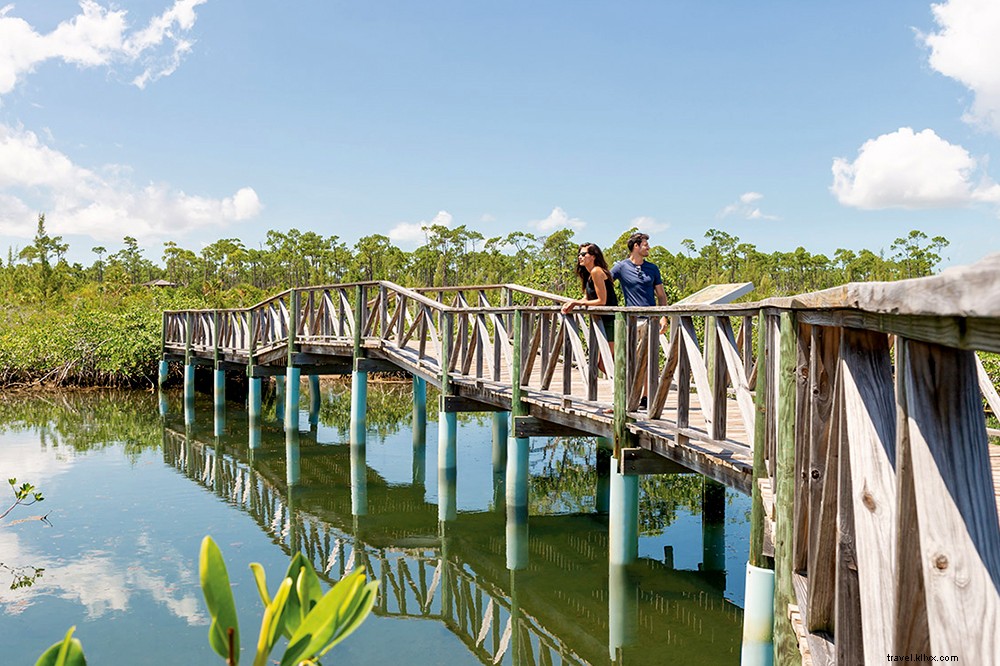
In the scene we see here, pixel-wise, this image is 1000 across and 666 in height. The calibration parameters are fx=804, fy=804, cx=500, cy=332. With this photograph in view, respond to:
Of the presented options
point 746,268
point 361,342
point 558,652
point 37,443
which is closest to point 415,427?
point 361,342

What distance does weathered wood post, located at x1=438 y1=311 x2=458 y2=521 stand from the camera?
9664mm

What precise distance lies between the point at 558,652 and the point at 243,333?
44.2ft

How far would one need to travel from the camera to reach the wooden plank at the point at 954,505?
1.01 m

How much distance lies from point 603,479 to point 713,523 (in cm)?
228

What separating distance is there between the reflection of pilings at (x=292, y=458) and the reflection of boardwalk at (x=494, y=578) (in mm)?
337

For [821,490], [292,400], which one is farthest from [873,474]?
[292,400]

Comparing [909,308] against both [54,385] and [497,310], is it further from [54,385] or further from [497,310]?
[54,385]

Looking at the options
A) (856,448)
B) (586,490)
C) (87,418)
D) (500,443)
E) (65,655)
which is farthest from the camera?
(87,418)

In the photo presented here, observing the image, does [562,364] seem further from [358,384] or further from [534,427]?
[358,384]

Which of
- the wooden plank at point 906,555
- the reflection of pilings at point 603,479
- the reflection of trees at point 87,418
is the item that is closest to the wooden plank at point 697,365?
the wooden plank at point 906,555

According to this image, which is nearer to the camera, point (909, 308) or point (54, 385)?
point (909, 308)

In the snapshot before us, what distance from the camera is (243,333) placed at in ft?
58.0

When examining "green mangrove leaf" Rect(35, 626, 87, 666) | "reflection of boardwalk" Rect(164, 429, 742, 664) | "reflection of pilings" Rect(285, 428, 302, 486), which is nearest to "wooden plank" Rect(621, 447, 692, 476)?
"reflection of boardwalk" Rect(164, 429, 742, 664)

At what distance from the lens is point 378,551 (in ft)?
27.3
